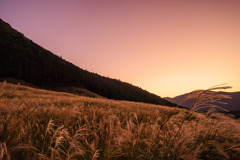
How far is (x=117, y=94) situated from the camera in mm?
103375

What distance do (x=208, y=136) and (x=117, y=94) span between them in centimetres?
10096

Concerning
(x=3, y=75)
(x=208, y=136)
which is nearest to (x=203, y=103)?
(x=208, y=136)

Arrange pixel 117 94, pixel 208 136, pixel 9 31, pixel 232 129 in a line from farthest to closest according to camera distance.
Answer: pixel 117 94 → pixel 9 31 → pixel 232 129 → pixel 208 136

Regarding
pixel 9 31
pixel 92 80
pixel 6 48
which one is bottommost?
pixel 92 80

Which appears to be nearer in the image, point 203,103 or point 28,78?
point 203,103

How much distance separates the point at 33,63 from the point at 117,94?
5476 centimetres

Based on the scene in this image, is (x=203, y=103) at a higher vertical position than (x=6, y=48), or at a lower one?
lower

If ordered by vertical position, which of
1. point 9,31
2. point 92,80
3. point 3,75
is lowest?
point 3,75

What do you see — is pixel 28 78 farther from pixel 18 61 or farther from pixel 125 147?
pixel 125 147

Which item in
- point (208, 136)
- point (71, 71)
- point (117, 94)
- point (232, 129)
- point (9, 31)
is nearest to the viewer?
point (208, 136)

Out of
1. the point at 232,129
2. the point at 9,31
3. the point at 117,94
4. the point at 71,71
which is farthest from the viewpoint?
the point at 117,94

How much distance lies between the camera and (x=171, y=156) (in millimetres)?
1745

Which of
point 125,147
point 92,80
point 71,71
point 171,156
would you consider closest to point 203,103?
point 171,156

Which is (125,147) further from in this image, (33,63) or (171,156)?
(33,63)
